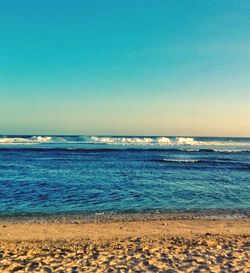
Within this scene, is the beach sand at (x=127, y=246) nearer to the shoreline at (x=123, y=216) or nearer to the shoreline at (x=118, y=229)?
the shoreline at (x=118, y=229)

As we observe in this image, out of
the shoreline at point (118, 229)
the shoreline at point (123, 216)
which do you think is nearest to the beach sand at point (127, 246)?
the shoreline at point (118, 229)

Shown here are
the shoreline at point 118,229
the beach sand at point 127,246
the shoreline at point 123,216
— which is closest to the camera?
the beach sand at point 127,246

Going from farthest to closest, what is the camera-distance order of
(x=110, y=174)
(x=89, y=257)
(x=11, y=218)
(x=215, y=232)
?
(x=110, y=174)
(x=11, y=218)
(x=215, y=232)
(x=89, y=257)

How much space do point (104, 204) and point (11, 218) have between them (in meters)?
4.05

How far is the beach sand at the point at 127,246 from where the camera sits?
776cm

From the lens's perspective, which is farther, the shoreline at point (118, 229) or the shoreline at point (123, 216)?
the shoreline at point (123, 216)

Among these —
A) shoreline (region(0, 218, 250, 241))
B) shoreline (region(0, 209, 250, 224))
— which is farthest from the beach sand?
shoreline (region(0, 209, 250, 224))

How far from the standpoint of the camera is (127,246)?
30.8 ft

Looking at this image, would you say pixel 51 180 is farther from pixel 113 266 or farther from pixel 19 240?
pixel 113 266

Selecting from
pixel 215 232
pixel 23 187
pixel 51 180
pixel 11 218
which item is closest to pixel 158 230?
pixel 215 232

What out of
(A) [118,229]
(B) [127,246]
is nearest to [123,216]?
(A) [118,229]

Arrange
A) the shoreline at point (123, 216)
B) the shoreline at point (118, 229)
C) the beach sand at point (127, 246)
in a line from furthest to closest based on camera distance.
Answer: the shoreline at point (123, 216) → the shoreline at point (118, 229) → the beach sand at point (127, 246)

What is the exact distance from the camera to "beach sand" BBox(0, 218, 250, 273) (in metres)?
7.76

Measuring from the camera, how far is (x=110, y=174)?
25.0m
